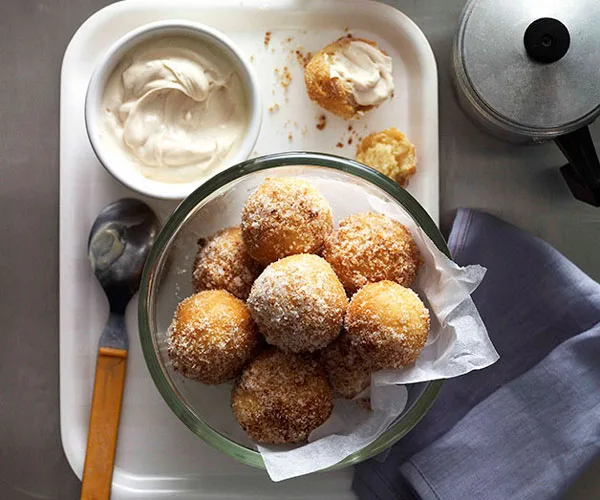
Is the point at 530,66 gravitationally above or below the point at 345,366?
above

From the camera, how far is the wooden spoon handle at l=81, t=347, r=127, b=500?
34.9 inches

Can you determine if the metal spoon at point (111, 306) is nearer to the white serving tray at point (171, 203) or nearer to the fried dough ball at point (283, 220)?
the white serving tray at point (171, 203)

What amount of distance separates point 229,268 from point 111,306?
20cm

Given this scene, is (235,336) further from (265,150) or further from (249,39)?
(249,39)

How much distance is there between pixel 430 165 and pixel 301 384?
33 cm

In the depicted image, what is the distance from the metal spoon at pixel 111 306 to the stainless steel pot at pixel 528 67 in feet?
1.38

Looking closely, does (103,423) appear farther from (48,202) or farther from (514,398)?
(514,398)

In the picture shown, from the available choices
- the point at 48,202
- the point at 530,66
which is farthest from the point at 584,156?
the point at 48,202

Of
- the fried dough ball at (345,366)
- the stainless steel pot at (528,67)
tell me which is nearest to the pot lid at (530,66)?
the stainless steel pot at (528,67)

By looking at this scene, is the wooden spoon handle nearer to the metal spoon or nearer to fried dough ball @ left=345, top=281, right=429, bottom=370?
the metal spoon

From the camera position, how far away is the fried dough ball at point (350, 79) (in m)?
0.88

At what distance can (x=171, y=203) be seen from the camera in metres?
0.89

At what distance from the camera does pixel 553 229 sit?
99 centimetres

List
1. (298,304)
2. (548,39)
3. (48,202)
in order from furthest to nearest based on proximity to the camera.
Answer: (48,202)
(548,39)
(298,304)
